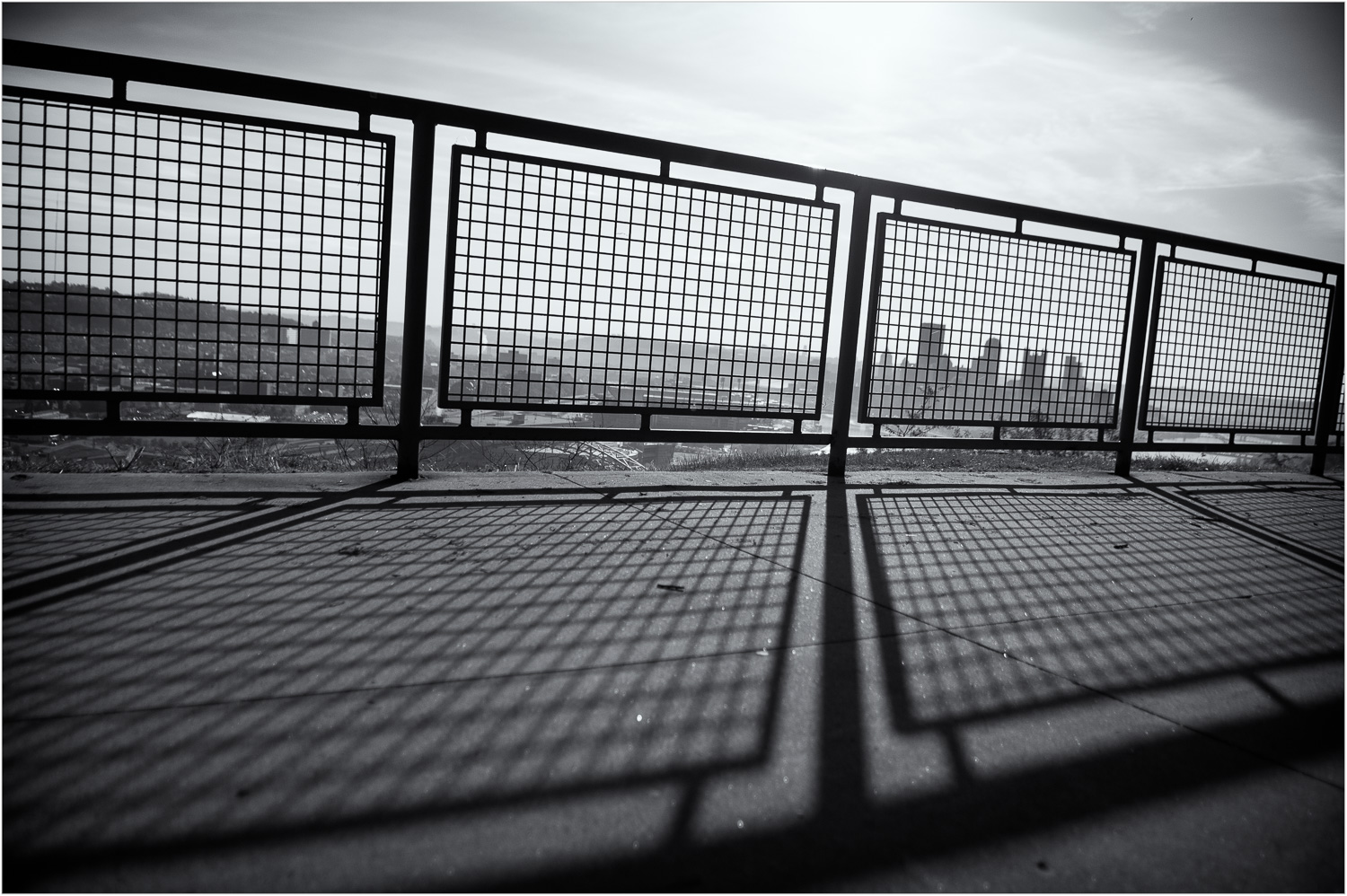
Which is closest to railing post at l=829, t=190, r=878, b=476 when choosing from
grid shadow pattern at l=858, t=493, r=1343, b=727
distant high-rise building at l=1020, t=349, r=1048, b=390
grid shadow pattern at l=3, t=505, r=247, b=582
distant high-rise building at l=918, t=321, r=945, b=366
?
distant high-rise building at l=918, t=321, r=945, b=366

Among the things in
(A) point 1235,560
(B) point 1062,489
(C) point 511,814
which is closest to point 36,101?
(C) point 511,814

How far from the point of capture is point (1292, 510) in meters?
4.25

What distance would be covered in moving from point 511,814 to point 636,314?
306 cm

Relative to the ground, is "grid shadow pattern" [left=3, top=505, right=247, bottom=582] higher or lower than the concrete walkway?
higher

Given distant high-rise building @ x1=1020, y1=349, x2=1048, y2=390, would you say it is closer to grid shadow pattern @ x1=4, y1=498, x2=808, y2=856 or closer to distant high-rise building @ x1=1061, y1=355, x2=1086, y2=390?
distant high-rise building @ x1=1061, y1=355, x2=1086, y2=390

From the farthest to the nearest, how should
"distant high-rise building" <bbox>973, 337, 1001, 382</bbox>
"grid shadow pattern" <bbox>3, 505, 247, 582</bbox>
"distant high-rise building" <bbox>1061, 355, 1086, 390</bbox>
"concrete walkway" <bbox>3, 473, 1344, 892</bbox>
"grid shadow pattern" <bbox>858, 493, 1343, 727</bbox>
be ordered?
"distant high-rise building" <bbox>1061, 355, 1086, 390</bbox>, "distant high-rise building" <bbox>973, 337, 1001, 382</bbox>, "grid shadow pattern" <bbox>3, 505, 247, 582</bbox>, "grid shadow pattern" <bbox>858, 493, 1343, 727</bbox>, "concrete walkway" <bbox>3, 473, 1344, 892</bbox>

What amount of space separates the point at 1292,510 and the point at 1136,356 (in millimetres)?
1395

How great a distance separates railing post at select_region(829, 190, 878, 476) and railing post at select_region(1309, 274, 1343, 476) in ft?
14.4

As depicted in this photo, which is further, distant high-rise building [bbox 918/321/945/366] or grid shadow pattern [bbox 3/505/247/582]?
distant high-rise building [bbox 918/321/945/366]

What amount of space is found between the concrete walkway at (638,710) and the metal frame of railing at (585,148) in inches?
30.5

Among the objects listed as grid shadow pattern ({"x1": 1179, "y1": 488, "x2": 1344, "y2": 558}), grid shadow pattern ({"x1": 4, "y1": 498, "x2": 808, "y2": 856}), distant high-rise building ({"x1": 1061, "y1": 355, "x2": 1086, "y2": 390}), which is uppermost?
distant high-rise building ({"x1": 1061, "y1": 355, "x2": 1086, "y2": 390})

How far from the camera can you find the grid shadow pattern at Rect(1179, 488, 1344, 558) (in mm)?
3494

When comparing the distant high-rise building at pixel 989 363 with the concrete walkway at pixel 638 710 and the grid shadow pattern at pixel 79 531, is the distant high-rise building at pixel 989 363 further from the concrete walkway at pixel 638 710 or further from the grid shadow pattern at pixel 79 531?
the grid shadow pattern at pixel 79 531

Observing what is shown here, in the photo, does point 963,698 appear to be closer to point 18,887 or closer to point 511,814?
point 511,814
